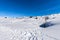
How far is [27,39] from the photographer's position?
4.85 m

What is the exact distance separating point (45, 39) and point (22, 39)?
3.46ft

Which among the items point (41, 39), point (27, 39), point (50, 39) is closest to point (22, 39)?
point (27, 39)

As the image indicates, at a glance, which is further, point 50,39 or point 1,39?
point 1,39

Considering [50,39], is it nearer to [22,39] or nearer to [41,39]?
[41,39]

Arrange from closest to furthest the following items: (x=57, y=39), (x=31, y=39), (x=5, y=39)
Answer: (x=57, y=39) → (x=31, y=39) → (x=5, y=39)

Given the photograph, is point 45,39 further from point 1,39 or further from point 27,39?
point 1,39

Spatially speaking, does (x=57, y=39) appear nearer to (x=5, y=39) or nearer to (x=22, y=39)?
(x=22, y=39)

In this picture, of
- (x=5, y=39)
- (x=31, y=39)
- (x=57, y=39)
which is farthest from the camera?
(x=5, y=39)

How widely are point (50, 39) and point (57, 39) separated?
30cm

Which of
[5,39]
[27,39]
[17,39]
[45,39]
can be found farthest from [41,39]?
[5,39]

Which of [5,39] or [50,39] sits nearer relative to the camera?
[50,39]

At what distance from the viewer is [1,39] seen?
5.18 meters

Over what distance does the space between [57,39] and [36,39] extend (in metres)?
0.92

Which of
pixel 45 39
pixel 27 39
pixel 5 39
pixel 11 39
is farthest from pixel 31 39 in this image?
pixel 5 39
